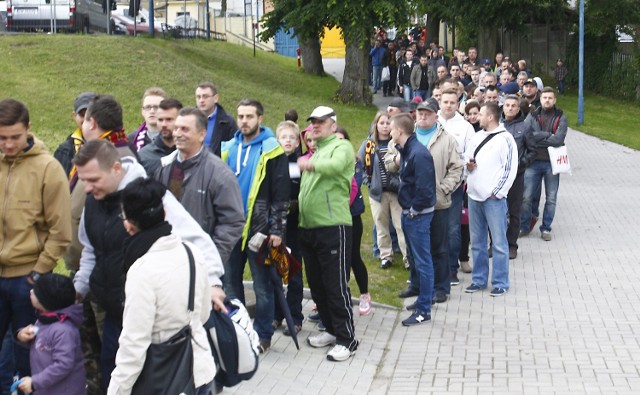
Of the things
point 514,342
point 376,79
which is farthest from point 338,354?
point 376,79

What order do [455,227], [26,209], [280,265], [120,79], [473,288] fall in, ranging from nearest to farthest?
[26,209], [280,265], [473,288], [455,227], [120,79]

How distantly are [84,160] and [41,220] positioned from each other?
103 cm

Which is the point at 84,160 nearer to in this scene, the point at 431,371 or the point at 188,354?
the point at 188,354

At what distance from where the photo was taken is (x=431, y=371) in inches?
327

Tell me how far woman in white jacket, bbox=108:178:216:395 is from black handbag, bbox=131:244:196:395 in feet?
0.10

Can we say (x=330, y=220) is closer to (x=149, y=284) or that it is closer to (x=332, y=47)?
(x=149, y=284)

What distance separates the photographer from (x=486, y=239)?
35.3ft

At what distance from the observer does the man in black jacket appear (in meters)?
8.88

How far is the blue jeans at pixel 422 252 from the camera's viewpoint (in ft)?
31.1

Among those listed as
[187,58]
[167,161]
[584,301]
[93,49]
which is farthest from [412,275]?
[187,58]

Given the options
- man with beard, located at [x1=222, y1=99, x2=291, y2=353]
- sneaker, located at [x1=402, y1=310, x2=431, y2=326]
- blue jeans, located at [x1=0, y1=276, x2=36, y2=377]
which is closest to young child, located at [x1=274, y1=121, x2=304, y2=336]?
man with beard, located at [x1=222, y1=99, x2=291, y2=353]

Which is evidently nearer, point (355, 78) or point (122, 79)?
point (122, 79)

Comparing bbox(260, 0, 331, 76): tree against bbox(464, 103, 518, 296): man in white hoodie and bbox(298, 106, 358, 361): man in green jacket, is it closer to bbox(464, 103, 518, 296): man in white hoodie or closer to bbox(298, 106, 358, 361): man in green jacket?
bbox(464, 103, 518, 296): man in white hoodie

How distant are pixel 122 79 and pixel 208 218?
17120 millimetres
